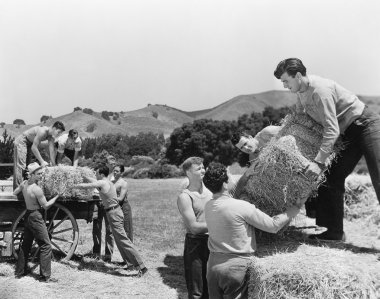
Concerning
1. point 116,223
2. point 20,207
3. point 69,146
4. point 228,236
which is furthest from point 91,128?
point 228,236

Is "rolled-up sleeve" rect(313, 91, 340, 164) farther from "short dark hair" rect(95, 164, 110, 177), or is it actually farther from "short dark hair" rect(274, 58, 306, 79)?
"short dark hair" rect(95, 164, 110, 177)

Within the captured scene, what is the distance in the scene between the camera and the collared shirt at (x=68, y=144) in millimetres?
8789

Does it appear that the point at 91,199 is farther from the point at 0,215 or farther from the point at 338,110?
the point at 338,110

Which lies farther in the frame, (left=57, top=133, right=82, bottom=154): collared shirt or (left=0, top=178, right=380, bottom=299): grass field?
(left=57, top=133, right=82, bottom=154): collared shirt

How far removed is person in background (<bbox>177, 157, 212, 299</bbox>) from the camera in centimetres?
553

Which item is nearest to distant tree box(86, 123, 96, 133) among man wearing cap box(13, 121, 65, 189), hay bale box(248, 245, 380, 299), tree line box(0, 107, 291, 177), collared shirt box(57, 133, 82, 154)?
tree line box(0, 107, 291, 177)

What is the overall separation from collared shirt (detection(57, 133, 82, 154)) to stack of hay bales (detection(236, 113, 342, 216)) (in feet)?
14.9

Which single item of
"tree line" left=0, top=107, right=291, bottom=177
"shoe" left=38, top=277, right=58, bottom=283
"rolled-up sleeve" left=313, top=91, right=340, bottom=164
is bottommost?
"tree line" left=0, top=107, right=291, bottom=177

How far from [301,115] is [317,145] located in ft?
1.37

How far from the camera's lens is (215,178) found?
454cm

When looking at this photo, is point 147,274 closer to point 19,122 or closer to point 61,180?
point 61,180

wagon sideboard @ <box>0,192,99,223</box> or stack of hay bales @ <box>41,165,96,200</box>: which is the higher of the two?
stack of hay bales @ <box>41,165,96,200</box>

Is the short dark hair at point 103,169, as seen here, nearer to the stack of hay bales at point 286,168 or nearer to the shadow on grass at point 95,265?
the shadow on grass at point 95,265

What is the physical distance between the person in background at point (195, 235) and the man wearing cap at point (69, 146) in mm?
3653
